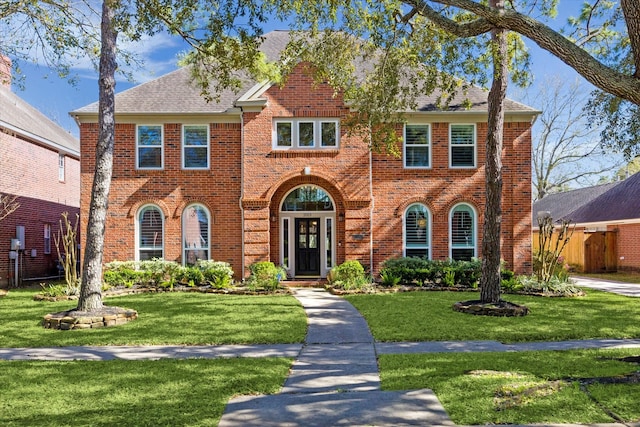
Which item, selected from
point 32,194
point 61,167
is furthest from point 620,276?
point 61,167

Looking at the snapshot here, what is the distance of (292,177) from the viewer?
16266 millimetres

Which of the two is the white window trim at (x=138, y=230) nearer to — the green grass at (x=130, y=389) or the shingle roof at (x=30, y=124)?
the shingle roof at (x=30, y=124)

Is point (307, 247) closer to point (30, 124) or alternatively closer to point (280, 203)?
point (280, 203)

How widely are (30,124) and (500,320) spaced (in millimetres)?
19560

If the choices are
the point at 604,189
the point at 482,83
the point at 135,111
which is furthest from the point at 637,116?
the point at 604,189

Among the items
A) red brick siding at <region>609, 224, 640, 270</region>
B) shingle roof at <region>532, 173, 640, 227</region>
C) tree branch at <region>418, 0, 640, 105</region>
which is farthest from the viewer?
shingle roof at <region>532, 173, 640, 227</region>

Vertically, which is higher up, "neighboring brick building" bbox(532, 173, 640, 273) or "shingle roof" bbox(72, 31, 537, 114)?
"shingle roof" bbox(72, 31, 537, 114)

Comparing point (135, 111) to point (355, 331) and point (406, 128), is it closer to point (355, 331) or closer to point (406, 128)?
point (406, 128)

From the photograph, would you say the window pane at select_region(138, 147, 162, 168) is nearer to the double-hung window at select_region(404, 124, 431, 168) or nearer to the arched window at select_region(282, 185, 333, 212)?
the arched window at select_region(282, 185, 333, 212)

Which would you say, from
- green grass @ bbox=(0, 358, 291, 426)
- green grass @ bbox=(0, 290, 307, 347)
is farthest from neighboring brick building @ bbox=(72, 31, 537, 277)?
green grass @ bbox=(0, 358, 291, 426)

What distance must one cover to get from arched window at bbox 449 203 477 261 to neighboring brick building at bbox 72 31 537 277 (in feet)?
0.11

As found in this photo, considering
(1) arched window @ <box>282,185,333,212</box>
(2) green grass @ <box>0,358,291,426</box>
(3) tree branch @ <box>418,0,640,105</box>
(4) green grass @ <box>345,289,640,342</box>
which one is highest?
(3) tree branch @ <box>418,0,640,105</box>

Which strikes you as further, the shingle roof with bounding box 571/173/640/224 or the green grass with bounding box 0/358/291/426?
the shingle roof with bounding box 571/173/640/224

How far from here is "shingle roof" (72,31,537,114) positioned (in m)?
16.4
